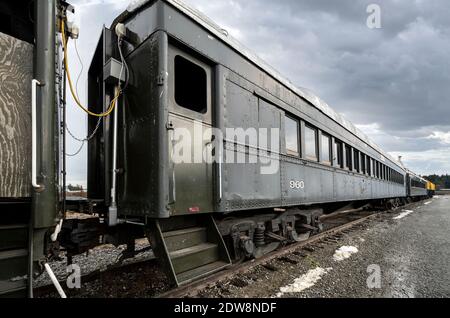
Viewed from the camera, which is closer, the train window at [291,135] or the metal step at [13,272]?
the metal step at [13,272]

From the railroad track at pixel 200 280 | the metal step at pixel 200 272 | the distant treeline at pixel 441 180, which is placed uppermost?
the metal step at pixel 200 272

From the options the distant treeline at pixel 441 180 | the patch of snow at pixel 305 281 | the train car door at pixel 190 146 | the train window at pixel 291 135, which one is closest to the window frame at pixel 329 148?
the train window at pixel 291 135

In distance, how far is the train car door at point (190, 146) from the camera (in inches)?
122

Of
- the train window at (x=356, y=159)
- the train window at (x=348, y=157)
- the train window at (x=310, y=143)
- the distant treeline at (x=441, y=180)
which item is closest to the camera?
the train window at (x=310, y=143)

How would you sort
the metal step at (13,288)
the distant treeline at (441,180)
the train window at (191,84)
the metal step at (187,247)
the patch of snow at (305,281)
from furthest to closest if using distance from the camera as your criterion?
the distant treeline at (441,180) → the train window at (191,84) → the patch of snow at (305,281) → the metal step at (187,247) → the metal step at (13,288)

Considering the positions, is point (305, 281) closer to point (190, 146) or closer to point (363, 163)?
point (190, 146)

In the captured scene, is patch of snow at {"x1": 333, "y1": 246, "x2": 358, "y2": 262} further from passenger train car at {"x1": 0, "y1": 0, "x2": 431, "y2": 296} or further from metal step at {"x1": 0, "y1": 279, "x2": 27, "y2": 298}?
metal step at {"x1": 0, "y1": 279, "x2": 27, "y2": 298}

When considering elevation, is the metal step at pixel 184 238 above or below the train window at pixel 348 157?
below

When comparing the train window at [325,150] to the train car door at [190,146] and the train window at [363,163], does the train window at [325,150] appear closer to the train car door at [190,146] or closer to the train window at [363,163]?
the train car door at [190,146]

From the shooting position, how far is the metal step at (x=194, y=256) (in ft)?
10.1

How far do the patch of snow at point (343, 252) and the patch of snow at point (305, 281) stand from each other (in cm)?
74

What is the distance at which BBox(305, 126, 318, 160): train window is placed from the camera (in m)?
5.89

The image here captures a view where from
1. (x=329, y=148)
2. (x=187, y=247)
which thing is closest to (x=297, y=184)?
(x=329, y=148)
